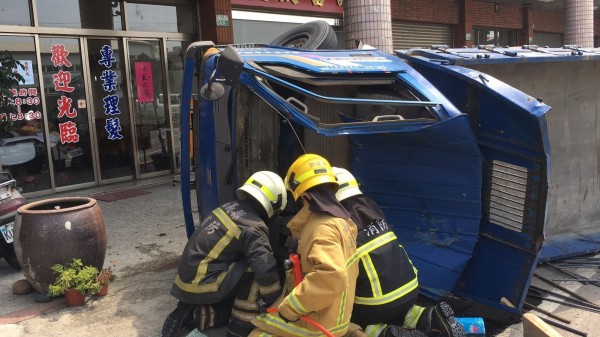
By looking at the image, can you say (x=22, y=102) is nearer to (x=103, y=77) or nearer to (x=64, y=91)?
(x=64, y=91)

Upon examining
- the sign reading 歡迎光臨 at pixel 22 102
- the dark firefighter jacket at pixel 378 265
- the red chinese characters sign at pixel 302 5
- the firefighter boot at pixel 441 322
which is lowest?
the firefighter boot at pixel 441 322

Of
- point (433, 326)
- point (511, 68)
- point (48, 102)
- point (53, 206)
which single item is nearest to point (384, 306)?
point (433, 326)

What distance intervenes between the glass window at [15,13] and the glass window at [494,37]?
11072mm

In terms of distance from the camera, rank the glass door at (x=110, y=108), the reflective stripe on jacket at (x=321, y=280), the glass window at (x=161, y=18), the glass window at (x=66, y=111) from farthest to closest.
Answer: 1. the glass window at (x=161, y=18)
2. the glass door at (x=110, y=108)
3. the glass window at (x=66, y=111)
4. the reflective stripe on jacket at (x=321, y=280)

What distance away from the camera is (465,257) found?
11.9 ft

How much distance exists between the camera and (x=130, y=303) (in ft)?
13.3

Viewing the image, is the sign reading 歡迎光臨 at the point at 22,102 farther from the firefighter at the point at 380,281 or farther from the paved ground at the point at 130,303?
the firefighter at the point at 380,281

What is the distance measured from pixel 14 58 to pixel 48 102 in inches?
29.1

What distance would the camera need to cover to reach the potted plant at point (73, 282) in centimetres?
390

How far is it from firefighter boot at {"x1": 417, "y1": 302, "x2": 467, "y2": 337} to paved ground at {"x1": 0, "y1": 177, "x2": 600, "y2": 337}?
1.85ft

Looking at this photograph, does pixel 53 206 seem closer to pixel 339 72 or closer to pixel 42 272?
pixel 42 272

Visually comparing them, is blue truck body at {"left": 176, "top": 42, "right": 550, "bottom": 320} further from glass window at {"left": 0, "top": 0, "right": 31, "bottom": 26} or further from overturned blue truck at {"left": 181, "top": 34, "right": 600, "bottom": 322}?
glass window at {"left": 0, "top": 0, "right": 31, "bottom": 26}

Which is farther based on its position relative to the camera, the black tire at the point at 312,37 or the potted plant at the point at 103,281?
the black tire at the point at 312,37

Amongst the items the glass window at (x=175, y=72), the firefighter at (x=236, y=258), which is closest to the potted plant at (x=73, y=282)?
the firefighter at (x=236, y=258)
